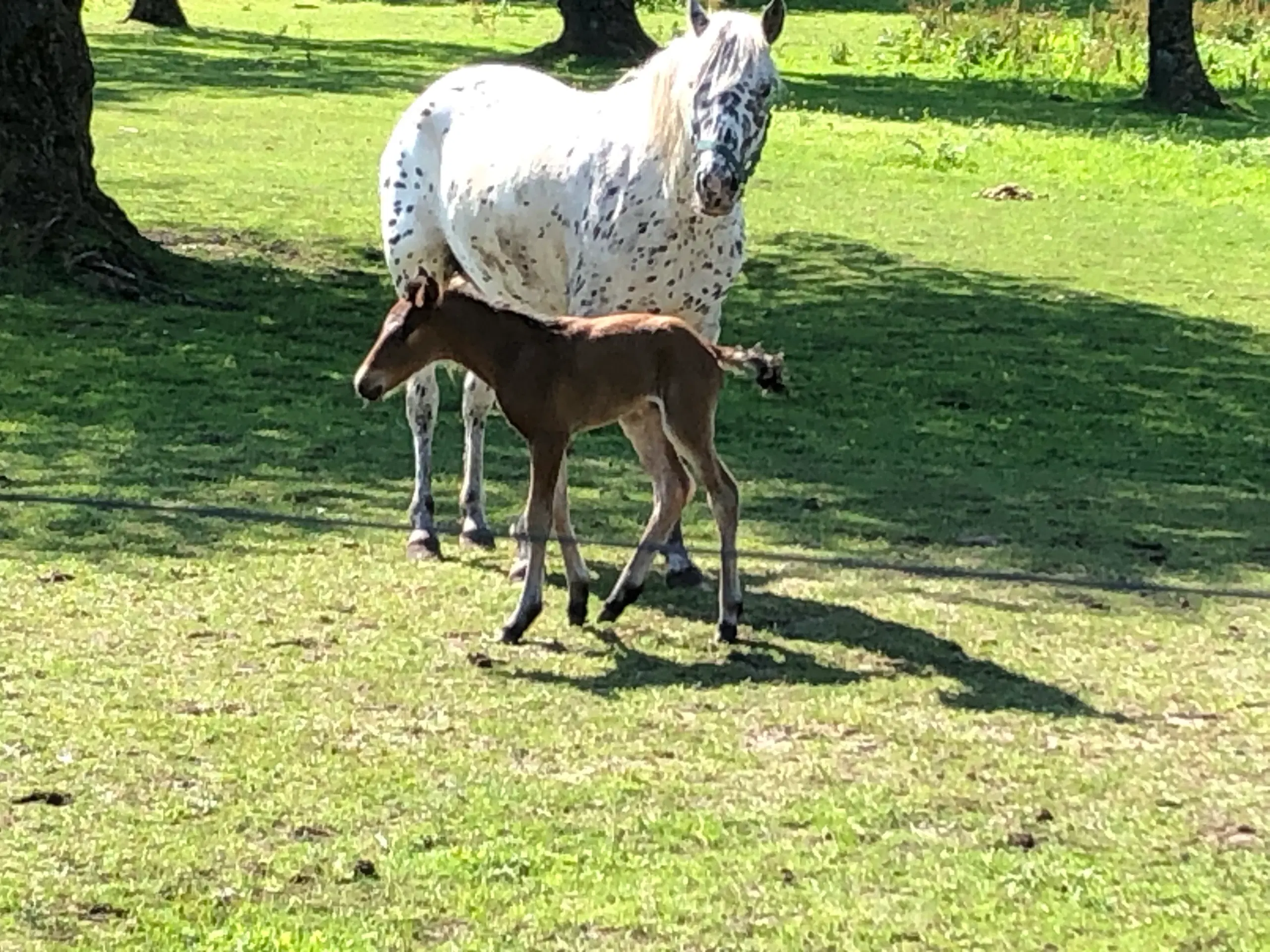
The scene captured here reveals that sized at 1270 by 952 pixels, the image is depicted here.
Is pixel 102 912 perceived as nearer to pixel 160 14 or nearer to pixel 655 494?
pixel 655 494

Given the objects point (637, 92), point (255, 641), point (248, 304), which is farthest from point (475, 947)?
point (248, 304)

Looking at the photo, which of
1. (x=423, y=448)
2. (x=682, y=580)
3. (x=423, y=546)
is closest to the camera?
(x=682, y=580)

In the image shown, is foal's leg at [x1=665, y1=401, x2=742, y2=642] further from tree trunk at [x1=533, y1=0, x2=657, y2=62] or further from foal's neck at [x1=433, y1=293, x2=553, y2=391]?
tree trunk at [x1=533, y1=0, x2=657, y2=62]

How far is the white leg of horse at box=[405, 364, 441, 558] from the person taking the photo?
8.41 m

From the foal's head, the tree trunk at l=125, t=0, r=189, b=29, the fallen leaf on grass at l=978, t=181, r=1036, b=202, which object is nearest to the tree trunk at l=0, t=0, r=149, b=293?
the foal's head

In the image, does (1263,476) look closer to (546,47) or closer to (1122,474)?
(1122,474)

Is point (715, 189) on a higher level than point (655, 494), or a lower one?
higher

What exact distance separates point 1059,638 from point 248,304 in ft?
23.5

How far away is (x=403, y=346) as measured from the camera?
7.11 meters

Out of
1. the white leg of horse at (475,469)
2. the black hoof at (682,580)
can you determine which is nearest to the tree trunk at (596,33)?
the white leg of horse at (475,469)

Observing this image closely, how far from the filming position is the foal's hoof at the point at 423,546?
827 centimetres

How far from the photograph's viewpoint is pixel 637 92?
311 inches

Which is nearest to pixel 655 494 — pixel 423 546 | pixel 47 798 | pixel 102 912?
pixel 423 546

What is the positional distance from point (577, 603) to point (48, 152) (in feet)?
24.1
